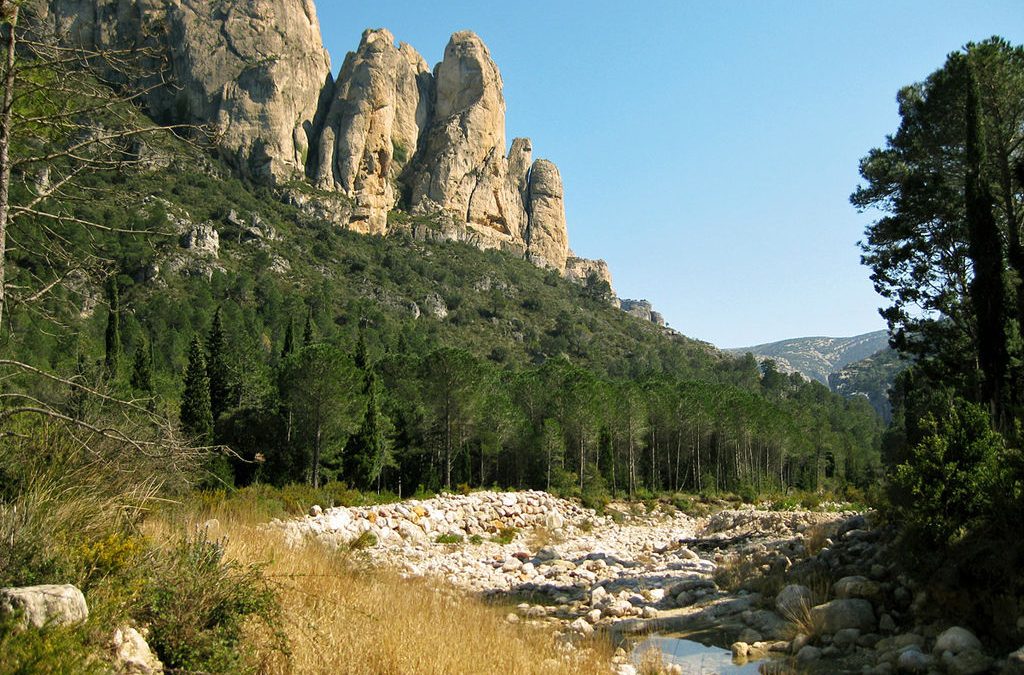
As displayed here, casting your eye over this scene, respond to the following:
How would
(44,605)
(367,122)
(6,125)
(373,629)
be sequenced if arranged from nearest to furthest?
1. (44,605)
2. (6,125)
3. (373,629)
4. (367,122)

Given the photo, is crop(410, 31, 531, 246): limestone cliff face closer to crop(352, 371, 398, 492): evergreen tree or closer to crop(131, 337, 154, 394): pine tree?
crop(131, 337, 154, 394): pine tree

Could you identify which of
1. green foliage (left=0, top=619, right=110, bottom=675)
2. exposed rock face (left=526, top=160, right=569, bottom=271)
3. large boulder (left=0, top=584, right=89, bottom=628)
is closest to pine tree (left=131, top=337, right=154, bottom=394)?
large boulder (left=0, top=584, right=89, bottom=628)

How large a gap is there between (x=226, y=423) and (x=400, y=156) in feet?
351

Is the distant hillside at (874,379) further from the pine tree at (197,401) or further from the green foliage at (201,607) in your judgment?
the green foliage at (201,607)

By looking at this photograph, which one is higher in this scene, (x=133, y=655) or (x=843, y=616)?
(x=133, y=655)

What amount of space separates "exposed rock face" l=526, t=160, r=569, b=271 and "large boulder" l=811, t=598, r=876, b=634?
14381cm

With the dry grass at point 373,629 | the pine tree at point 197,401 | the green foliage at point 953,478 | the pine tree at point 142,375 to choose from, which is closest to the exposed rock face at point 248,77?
the pine tree at point 142,375

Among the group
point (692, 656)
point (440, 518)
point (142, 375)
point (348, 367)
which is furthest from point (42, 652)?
point (142, 375)

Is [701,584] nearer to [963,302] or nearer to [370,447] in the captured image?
[963,302]

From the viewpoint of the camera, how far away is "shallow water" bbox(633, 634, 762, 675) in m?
7.19

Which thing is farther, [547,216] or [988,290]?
[547,216]

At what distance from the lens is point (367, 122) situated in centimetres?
12475

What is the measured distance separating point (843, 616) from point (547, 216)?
154m

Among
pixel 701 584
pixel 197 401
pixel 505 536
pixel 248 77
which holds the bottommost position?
pixel 505 536
